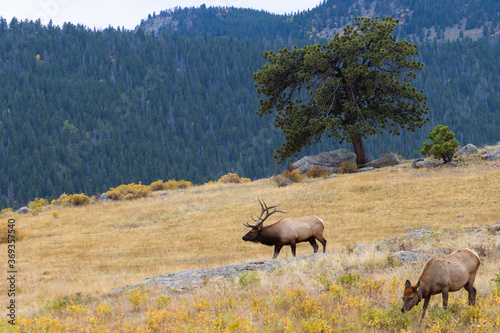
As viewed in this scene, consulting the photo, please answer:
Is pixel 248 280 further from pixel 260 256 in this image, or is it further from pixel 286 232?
pixel 260 256

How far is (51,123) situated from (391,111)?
153 m

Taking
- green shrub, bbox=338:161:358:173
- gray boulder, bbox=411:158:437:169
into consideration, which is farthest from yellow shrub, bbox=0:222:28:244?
gray boulder, bbox=411:158:437:169

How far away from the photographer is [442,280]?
766 centimetres

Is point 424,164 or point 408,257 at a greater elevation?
point 424,164

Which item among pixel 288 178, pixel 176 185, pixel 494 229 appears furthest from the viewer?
pixel 176 185

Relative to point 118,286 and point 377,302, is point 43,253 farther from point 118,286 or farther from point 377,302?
point 377,302

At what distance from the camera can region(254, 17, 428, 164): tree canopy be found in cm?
3306

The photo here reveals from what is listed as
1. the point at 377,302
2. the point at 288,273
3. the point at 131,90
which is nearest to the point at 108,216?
the point at 288,273

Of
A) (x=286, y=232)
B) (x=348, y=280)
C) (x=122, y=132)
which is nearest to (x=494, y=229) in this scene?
(x=286, y=232)

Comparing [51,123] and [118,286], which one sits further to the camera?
[51,123]

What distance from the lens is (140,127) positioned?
17500cm

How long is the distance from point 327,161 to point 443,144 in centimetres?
961

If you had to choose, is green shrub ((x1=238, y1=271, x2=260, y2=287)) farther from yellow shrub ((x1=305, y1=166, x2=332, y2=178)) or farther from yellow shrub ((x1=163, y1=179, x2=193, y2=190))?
yellow shrub ((x1=163, y1=179, x2=193, y2=190))

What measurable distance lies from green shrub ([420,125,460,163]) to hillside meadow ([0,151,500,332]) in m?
1.05
